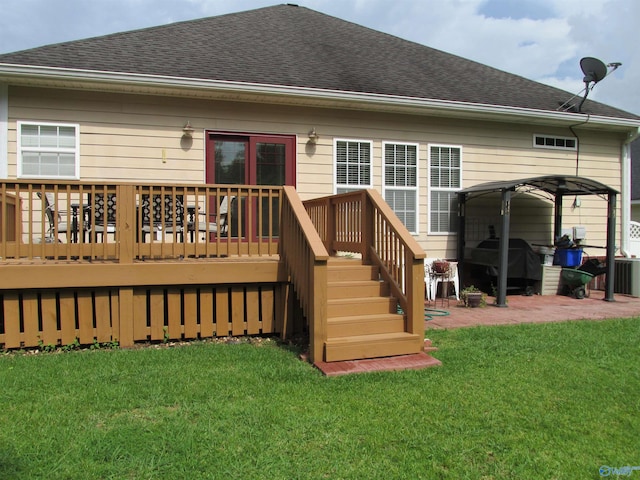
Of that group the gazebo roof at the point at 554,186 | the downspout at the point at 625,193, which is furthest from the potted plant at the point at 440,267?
the downspout at the point at 625,193

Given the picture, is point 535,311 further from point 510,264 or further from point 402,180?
point 402,180

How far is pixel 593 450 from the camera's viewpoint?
2.64 meters

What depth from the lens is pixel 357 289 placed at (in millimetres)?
4957

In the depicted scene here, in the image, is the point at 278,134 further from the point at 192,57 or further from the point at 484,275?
the point at 484,275

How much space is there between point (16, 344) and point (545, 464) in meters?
4.74

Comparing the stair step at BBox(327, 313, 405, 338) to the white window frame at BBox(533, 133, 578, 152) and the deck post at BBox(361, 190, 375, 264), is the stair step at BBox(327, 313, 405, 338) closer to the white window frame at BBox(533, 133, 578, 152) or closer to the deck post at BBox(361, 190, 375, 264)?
the deck post at BBox(361, 190, 375, 264)

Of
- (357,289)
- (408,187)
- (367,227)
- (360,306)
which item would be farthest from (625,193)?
(360,306)

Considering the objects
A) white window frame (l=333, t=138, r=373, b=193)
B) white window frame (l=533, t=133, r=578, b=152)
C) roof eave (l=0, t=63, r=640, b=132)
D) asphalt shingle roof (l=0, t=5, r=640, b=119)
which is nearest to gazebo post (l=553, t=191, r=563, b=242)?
white window frame (l=533, t=133, r=578, b=152)

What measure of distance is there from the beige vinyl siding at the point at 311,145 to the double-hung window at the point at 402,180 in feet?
0.36

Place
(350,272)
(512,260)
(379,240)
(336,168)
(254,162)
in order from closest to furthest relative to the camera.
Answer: (350,272), (379,240), (254,162), (336,168), (512,260)

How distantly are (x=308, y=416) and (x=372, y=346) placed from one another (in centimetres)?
142

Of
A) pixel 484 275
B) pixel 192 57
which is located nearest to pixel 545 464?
pixel 484 275

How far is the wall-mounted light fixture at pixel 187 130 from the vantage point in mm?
6895

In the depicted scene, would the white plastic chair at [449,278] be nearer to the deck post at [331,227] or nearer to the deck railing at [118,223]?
the deck post at [331,227]
